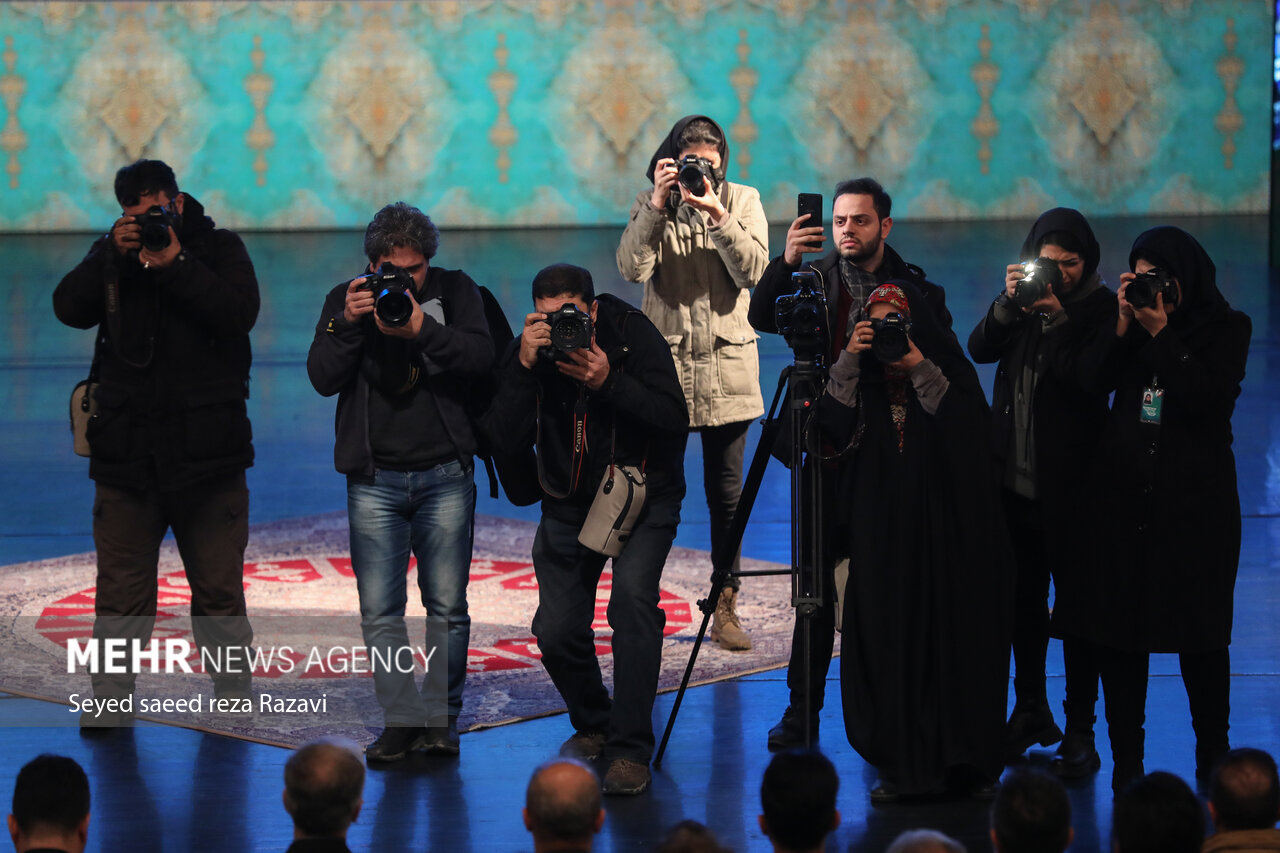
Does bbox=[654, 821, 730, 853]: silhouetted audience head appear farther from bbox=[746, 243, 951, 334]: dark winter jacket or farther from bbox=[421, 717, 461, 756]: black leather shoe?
bbox=[746, 243, 951, 334]: dark winter jacket

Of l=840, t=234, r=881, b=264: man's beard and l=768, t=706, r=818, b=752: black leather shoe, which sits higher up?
l=840, t=234, r=881, b=264: man's beard

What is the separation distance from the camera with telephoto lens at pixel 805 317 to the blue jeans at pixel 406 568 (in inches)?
38.2

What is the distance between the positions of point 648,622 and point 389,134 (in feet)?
41.5

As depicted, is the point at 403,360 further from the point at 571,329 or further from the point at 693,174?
the point at 693,174

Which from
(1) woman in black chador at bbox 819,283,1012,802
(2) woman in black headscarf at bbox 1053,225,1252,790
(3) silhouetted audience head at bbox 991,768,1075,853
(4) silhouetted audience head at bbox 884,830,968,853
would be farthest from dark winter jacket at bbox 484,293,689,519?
(4) silhouetted audience head at bbox 884,830,968,853

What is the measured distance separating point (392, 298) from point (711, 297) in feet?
4.65

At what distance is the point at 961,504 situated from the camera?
3971 mm

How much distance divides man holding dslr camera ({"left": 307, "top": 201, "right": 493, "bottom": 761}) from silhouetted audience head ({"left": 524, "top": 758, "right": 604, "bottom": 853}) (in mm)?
1546

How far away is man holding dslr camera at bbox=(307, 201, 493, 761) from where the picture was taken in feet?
14.0

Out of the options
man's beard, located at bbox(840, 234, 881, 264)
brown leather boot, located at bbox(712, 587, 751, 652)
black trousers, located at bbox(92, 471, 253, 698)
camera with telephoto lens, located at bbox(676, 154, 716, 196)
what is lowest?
brown leather boot, located at bbox(712, 587, 751, 652)

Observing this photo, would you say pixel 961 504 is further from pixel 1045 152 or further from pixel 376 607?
pixel 1045 152

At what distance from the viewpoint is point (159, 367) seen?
4477mm

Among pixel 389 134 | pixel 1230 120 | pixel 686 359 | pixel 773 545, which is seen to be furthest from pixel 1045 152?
pixel 686 359

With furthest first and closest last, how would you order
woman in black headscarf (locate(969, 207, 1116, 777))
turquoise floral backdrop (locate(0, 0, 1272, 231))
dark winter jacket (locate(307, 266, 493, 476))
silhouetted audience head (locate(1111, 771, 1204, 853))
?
turquoise floral backdrop (locate(0, 0, 1272, 231)) → dark winter jacket (locate(307, 266, 493, 476)) → woman in black headscarf (locate(969, 207, 1116, 777)) → silhouetted audience head (locate(1111, 771, 1204, 853))
